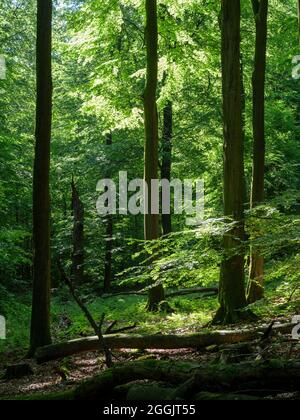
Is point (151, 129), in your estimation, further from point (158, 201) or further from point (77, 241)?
point (77, 241)

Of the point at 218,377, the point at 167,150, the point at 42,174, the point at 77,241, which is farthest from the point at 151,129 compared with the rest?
the point at 77,241

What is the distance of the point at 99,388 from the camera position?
4844 mm

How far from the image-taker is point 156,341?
8203 millimetres

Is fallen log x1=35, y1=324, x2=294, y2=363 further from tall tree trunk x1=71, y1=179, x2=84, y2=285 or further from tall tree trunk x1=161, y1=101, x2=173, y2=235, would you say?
tall tree trunk x1=161, y1=101, x2=173, y2=235

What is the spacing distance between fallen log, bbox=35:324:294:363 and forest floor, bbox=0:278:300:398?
14 centimetres

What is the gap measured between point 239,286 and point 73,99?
57.7 feet

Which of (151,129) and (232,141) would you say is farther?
(151,129)

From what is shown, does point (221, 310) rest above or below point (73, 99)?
below

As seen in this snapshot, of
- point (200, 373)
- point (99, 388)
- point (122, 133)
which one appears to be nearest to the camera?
point (200, 373)

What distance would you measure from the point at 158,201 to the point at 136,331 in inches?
163
